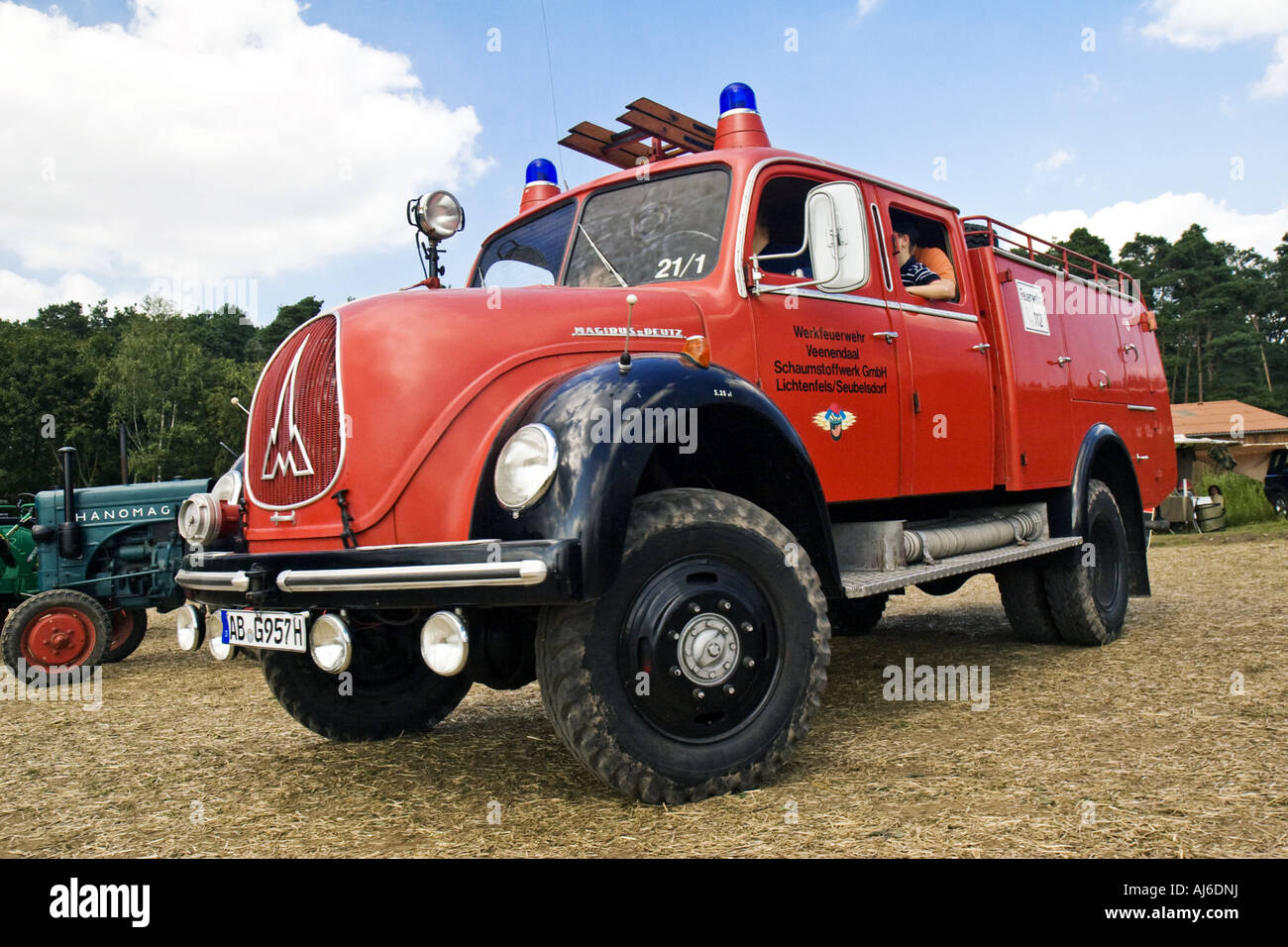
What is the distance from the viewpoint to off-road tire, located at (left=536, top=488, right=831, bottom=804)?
2902 mm

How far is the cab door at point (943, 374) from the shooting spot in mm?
4754

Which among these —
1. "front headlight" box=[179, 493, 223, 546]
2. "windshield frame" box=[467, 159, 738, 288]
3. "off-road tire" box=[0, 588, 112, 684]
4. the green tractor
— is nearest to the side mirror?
"windshield frame" box=[467, 159, 738, 288]

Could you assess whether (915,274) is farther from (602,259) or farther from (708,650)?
(708,650)

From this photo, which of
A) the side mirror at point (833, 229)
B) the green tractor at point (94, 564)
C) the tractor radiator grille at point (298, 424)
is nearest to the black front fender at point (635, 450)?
the tractor radiator grille at point (298, 424)

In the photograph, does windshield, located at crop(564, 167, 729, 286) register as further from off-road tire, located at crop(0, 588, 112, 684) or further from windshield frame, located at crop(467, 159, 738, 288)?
off-road tire, located at crop(0, 588, 112, 684)

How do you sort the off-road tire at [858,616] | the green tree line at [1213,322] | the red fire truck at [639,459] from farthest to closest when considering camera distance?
the green tree line at [1213,322] < the off-road tire at [858,616] < the red fire truck at [639,459]

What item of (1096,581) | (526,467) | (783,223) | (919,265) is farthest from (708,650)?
(1096,581)

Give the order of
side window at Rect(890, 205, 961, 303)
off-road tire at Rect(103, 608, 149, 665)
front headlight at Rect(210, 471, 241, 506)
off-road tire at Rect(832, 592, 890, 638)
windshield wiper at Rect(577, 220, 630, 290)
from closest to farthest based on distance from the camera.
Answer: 1. front headlight at Rect(210, 471, 241, 506)
2. windshield wiper at Rect(577, 220, 630, 290)
3. side window at Rect(890, 205, 961, 303)
4. off-road tire at Rect(832, 592, 890, 638)
5. off-road tire at Rect(103, 608, 149, 665)

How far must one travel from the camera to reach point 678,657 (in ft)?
10.0

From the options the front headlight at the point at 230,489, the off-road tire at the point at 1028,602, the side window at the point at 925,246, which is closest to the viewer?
the front headlight at the point at 230,489

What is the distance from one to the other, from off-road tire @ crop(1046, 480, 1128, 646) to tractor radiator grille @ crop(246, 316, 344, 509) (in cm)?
485

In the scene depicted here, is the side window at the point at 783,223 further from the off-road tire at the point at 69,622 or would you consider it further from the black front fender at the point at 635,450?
the off-road tire at the point at 69,622

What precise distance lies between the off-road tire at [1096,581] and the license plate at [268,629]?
494 cm
